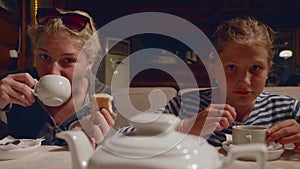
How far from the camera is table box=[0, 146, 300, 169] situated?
0.69 m

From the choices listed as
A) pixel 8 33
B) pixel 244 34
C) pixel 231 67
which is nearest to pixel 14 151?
pixel 231 67

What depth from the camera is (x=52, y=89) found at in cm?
81

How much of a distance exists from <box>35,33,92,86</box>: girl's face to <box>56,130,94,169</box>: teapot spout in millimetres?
683

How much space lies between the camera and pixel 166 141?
404 mm

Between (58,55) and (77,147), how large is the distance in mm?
739

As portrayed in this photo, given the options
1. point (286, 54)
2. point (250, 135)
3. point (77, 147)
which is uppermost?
point (77, 147)

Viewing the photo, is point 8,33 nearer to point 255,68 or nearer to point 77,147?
point 255,68

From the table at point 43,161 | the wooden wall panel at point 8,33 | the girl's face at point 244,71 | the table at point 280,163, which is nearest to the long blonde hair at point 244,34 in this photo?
the girl's face at point 244,71

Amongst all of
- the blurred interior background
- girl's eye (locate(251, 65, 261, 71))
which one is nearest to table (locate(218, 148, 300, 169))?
girl's eye (locate(251, 65, 261, 71))

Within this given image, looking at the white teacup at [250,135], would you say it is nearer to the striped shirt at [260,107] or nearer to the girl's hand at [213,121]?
the girl's hand at [213,121]

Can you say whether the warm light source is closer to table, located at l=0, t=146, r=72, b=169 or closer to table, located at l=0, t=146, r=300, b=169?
table, located at l=0, t=146, r=300, b=169

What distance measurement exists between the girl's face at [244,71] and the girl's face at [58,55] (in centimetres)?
58

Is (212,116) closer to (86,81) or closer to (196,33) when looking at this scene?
(86,81)

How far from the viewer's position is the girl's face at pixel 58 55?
1.13 m
